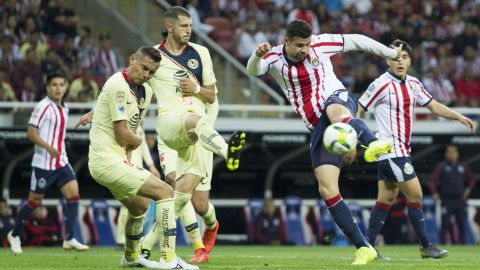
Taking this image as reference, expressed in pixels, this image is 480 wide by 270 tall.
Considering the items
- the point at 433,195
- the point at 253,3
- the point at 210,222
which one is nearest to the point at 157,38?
the point at 253,3

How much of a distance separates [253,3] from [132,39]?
3.12m

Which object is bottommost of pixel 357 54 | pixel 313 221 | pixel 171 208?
pixel 313 221

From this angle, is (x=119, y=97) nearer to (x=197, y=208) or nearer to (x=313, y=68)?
(x=313, y=68)

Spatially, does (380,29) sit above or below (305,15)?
below

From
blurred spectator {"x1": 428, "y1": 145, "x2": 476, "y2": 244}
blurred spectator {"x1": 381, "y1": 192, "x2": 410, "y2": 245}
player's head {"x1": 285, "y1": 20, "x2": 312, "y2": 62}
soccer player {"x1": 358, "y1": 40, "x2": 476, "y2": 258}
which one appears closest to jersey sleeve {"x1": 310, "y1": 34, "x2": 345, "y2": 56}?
player's head {"x1": 285, "y1": 20, "x2": 312, "y2": 62}

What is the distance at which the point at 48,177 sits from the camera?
1650 cm

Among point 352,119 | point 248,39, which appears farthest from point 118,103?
point 248,39

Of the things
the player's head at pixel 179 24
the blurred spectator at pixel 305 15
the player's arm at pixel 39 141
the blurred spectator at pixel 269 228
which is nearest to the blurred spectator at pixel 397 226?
the blurred spectator at pixel 269 228

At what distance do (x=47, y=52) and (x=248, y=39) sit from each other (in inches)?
167

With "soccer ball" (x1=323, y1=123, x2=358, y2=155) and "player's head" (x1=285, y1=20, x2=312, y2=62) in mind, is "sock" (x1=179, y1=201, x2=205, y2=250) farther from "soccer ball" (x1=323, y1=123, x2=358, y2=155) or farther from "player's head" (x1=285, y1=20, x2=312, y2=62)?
"soccer ball" (x1=323, y1=123, x2=358, y2=155)

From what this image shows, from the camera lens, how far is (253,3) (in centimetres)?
2453

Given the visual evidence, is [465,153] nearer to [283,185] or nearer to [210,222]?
[283,185]

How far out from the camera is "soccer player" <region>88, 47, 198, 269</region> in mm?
10594

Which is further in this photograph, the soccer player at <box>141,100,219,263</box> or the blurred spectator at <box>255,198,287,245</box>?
the blurred spectator at <box>255,198,287,245</box>
